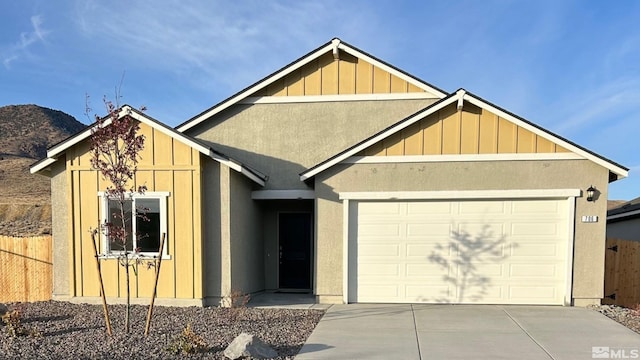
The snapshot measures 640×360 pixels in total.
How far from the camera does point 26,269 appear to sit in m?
8.93

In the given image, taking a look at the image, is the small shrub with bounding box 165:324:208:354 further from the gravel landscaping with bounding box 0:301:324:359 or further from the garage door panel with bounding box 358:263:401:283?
the garage door panel with bounding box 358:263:401:283

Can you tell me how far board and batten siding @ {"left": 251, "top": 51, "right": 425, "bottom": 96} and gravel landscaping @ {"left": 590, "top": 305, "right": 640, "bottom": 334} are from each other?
6.38 meters

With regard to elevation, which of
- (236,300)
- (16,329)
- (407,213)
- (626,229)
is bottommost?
(236,300)

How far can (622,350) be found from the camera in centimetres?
546

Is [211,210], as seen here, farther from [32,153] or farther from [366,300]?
[32,153]

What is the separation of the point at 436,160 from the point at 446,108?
1155 millimetres

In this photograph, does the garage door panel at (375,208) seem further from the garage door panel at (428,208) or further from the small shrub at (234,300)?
the small shrub at (234,300)

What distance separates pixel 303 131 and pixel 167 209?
3.99 metres

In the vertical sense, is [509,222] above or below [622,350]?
above

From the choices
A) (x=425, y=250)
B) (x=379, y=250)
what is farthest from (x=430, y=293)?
(x=379, y=250)

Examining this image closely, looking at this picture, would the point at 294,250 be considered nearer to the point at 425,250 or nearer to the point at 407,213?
the point at 407,213

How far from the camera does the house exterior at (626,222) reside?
12.6 meters

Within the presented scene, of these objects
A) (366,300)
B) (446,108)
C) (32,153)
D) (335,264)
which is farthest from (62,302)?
(32,153)

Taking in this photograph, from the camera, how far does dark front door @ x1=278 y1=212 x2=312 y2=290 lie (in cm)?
1053
